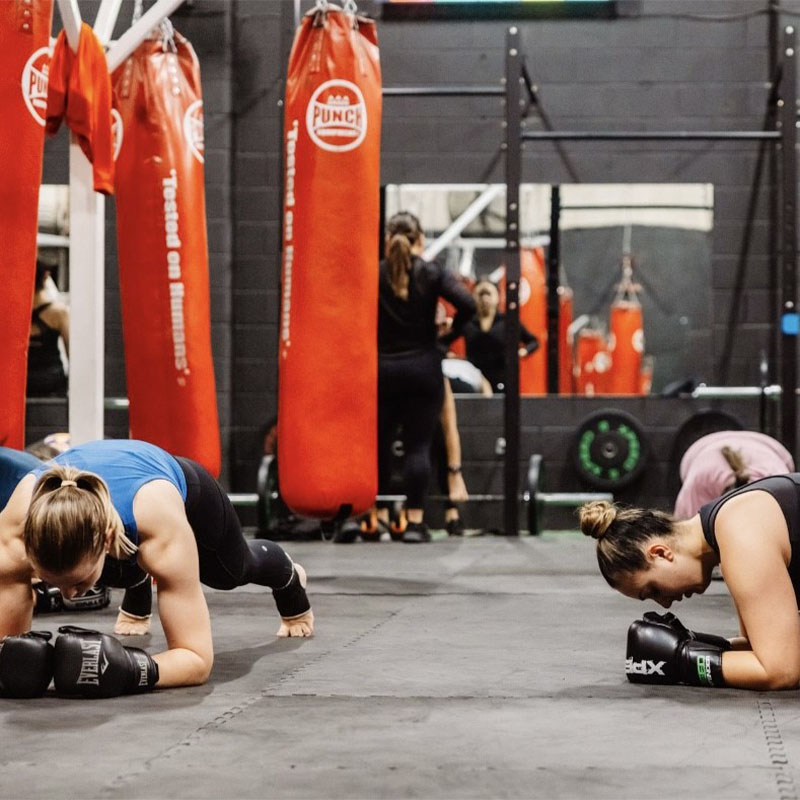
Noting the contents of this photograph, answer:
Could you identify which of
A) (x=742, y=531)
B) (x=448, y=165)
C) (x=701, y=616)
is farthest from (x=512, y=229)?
(x=742, y=531)

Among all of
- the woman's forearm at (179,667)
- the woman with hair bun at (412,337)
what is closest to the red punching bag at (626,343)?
the woman with hair bun at (412,337)

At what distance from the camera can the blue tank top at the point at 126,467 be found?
286cm

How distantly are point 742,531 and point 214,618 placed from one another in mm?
2041

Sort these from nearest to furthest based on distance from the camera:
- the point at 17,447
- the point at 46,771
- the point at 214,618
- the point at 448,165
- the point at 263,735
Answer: the point at 46,771 → the point at 263,735 → the point at 17,447 → the point at 214,618 → the point at 448,165

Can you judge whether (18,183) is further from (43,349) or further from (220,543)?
(43,349)

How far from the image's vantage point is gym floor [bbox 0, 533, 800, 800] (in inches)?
84.2

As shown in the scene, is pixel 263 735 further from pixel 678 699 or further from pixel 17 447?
pixel 17 447

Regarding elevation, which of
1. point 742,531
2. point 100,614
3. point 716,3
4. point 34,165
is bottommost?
point 100,614

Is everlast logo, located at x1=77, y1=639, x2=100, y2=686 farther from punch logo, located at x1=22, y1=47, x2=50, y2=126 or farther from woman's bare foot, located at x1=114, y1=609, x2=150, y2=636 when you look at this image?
punch logo, located at x1=22, y1=47, x2=50, y2=126

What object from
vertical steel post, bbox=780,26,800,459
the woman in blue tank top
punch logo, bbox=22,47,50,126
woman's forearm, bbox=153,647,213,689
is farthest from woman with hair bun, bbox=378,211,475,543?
woman's forearm, bbox=153,647,213,689

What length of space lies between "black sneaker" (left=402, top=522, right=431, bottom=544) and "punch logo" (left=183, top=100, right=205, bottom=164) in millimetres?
2567

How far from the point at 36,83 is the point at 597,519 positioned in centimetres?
213

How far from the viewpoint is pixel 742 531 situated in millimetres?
2844

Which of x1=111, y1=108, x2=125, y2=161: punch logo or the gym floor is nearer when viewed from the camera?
the gym floor
